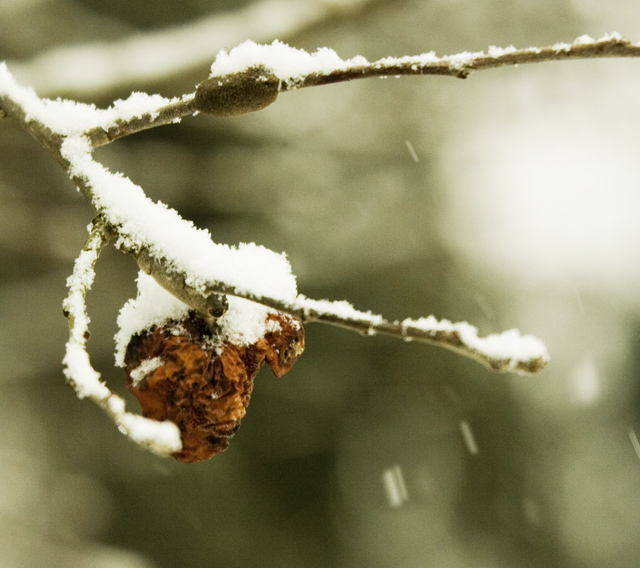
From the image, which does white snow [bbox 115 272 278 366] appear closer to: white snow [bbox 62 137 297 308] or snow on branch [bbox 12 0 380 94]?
white snow [bbox 62 137 297 308]

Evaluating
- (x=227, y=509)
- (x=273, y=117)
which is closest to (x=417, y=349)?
(x=227, y=509)

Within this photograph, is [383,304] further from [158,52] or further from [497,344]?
[497,344]

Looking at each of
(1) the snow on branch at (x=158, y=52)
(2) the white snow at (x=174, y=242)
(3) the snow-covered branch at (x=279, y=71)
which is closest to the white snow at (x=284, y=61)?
(3) the snow-covered branch at (x=279, y=71)

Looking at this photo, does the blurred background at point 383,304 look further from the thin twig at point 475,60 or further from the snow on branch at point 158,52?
the thin twig at point 475,60

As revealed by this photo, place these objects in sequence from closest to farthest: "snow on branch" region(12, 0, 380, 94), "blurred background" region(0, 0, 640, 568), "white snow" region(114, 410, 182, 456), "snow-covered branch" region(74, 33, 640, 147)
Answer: "white snow" region(114, 410, 182, 456) < "snow-covered branch" region(74, 33, 640, 147) < "snow on branch" region(12, 0, 380, 94) < "blurred background" region(0, 0, 640, 568)

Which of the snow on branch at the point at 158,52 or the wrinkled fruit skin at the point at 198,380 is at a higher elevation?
the snow on branch at the point at 158,52

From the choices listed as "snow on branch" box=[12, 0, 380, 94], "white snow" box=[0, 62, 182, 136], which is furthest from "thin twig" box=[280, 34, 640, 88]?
"snow on branch" box=[12, 0, 380, 94]

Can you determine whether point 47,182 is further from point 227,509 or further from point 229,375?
point 229,375
